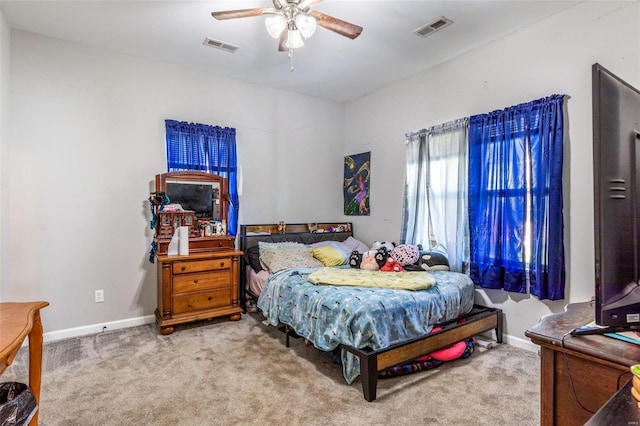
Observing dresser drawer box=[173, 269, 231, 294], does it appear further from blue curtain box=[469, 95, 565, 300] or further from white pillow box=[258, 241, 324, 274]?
blue curtain box=[469, 95, 565, 300]

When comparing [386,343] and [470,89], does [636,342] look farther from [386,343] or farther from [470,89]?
[470,89]

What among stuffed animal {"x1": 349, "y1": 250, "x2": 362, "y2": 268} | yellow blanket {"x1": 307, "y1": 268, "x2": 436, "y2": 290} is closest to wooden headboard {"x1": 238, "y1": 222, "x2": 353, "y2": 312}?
stuffed animal {"x1": 349, "y1": 250, "x2": 362, "y2": 268}

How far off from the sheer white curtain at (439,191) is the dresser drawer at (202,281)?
2151 mm

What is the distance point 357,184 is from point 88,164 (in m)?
3.30

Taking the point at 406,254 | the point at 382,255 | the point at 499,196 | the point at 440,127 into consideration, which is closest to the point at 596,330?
the point at 499,196

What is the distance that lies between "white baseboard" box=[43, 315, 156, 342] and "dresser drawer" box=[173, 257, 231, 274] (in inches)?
32.7

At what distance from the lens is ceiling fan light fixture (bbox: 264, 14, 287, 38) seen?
225 centimetres

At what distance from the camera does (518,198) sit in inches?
116

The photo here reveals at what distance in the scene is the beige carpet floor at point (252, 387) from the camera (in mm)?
1972

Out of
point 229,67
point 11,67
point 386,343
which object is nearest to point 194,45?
point 229,67

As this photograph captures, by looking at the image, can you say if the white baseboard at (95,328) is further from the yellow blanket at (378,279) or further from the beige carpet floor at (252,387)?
the yellow blanket at (378,279)

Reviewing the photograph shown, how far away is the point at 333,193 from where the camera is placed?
5.02m

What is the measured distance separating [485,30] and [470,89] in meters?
0.57

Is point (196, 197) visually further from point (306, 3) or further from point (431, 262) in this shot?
point (431, 262)
